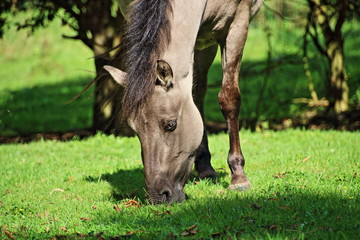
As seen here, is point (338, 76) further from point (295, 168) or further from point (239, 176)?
point (239, 176)

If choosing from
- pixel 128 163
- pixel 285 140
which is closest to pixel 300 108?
pixel 285 140

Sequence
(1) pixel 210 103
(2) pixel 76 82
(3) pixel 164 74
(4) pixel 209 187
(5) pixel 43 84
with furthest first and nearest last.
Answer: (5) pixel 43 84 → (2) pixel 76 82 → (1) pixel 210 103 → (4) pixel 209 187 → (3) pixel 164 74

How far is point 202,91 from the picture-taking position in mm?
6215

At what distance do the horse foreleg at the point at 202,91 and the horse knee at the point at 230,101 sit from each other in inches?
28.6

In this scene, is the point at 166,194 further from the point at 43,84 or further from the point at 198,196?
the point at 43,84

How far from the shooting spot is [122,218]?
13.3ft

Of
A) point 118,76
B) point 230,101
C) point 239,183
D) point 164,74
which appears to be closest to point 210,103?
point 230,101

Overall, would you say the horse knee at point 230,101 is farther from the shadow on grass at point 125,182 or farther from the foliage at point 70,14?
the foliage at point 70,14

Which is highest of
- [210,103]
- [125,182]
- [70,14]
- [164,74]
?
[70,14]

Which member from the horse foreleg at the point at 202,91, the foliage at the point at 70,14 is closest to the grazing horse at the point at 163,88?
the horse foreleg at the point at 202,91

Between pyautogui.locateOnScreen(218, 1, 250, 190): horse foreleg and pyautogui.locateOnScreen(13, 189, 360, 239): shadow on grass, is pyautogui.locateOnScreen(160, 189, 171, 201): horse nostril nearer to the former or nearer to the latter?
pyautogui.locateOnScreen(13, 189, 360, 239): shadow on grass

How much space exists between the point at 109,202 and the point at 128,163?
7.07 ft

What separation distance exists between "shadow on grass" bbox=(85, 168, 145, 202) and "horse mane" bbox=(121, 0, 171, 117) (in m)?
1.09

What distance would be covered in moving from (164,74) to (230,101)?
3.98 feet
